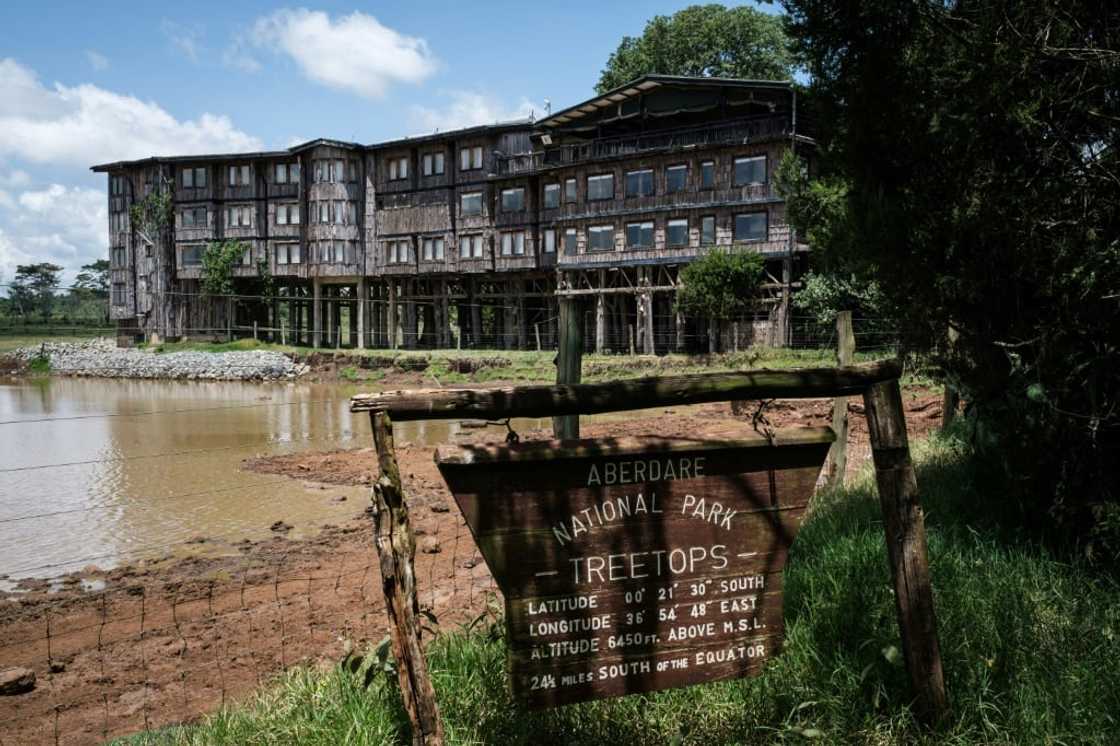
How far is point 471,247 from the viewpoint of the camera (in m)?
45.8

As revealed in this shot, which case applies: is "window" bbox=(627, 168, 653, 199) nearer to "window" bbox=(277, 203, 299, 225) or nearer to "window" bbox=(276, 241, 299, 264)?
"window" bbox=(277, 203, 299, 225)

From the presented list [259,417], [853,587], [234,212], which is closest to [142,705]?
[853,587]

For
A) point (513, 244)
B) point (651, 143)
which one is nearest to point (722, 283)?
point (651, 143)

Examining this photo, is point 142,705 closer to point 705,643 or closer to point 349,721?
point 349,721

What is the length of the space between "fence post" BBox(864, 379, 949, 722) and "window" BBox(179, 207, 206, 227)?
Answer: 5547 cm

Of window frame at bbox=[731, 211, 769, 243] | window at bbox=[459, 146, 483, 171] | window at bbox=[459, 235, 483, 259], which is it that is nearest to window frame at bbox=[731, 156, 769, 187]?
window frame at bbox=[731, 211, 769, 243]

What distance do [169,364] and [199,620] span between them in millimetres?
44150

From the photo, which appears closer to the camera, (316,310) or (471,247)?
(471,247)

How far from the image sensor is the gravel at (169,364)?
45.3m

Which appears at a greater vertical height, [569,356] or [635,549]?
[569,356]

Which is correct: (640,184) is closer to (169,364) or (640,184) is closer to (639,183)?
(639,183)

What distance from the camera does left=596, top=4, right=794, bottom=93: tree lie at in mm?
55188

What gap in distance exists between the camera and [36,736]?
20.9ft

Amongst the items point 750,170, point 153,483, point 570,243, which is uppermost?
point 750,170
